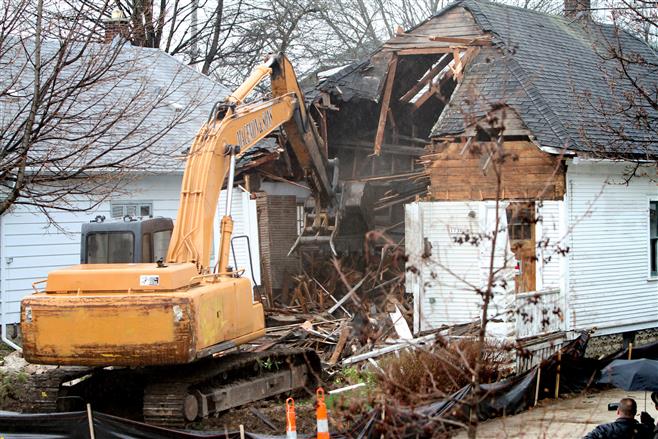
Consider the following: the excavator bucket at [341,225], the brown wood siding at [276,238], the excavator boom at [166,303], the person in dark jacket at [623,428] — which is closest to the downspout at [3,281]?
the brown wood siding at [276,238]

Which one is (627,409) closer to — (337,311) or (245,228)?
(337,311)

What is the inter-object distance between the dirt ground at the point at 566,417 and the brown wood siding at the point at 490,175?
3813 millimetres

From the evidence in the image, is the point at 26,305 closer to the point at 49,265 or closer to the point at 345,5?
the point at 49,265

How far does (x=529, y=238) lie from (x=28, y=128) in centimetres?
959

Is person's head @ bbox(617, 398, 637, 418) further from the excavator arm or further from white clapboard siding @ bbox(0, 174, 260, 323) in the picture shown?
white clapboard siding @ bbox(0, 174, 260, 323)

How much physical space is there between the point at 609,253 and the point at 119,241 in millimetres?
9537

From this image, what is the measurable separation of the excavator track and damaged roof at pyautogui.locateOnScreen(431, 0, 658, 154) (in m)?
4.94

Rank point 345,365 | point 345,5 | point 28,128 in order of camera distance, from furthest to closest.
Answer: point 345,5
point 345,365
point 28,128

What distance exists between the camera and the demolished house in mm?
16250

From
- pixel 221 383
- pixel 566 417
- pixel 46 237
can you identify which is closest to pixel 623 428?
pixel 566 417

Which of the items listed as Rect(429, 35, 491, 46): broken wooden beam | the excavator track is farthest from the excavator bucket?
the excavator track

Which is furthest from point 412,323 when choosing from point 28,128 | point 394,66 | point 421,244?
point 28,128

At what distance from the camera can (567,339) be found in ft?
53.3

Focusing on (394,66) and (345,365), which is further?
(394,66)
